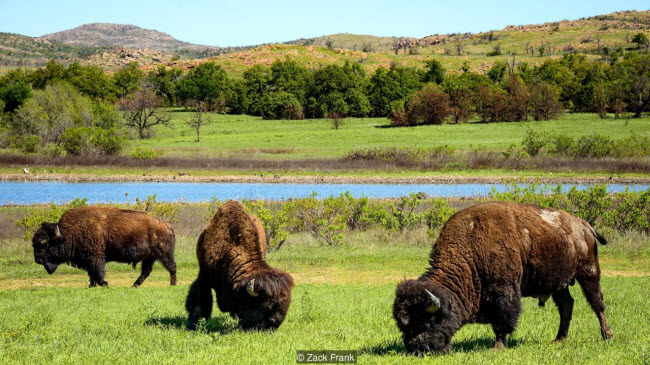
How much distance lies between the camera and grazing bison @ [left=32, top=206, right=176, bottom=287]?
47.8ft

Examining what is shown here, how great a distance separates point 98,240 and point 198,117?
73.3 metres

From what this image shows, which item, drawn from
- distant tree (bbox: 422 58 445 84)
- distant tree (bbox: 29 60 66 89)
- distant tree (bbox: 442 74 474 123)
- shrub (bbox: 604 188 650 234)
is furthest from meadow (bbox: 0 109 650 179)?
distant tree (bbox: 422 58 445 84)

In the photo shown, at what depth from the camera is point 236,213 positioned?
32.2 ft

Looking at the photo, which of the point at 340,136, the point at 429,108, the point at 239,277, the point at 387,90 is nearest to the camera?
the point at 239,277

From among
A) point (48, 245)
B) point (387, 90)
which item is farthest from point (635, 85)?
point (48, 245)

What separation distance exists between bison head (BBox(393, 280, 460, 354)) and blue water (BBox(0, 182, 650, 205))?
3013 centimetres

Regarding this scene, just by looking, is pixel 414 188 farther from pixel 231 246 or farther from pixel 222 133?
pixel 222 133

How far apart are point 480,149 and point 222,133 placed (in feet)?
130

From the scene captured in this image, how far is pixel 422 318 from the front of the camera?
7.74 meters

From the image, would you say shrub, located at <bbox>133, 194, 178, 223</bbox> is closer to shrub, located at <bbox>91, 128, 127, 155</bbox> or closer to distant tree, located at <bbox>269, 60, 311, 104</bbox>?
shrub, located at <bbox>91, 128, 127, 155</bbox>

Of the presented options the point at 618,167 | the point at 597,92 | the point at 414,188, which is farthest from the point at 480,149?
the point at 597,92

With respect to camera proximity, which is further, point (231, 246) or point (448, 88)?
point (448, 88)

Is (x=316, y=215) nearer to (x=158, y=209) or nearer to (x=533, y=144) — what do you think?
(x=158, y=209)

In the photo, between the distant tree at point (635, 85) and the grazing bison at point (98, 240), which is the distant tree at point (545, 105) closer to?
the distant tree at point (635, 85)
